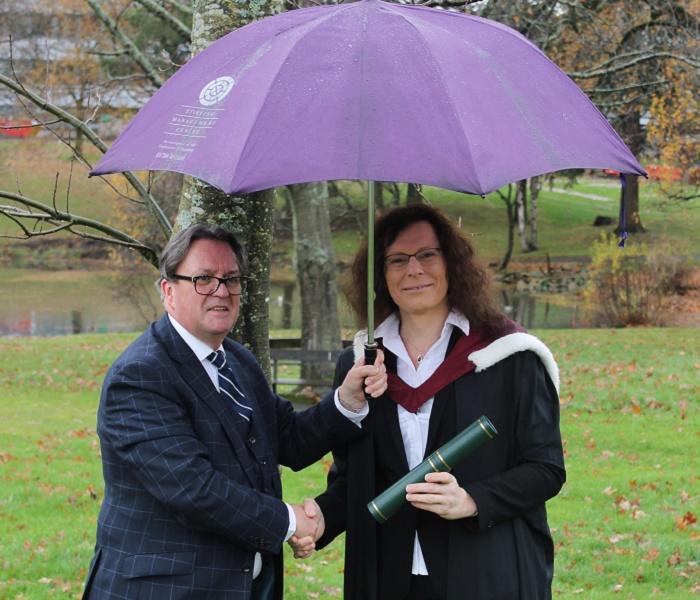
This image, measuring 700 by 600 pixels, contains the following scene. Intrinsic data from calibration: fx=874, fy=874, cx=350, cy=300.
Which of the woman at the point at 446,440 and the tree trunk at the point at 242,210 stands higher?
the tree trunk at the point at 242,210

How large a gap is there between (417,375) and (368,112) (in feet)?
3.41

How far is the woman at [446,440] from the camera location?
2.85 metres

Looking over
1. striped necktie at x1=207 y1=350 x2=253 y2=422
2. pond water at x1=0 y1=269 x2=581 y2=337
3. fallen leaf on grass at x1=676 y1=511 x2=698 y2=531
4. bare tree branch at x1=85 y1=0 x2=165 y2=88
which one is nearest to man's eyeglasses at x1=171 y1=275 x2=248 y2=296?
striped necktie at x1=207 y1=350 x2=253 y2=422

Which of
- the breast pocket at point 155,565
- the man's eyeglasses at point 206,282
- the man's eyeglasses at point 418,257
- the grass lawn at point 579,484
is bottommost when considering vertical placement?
the grass lawn at point 579,484

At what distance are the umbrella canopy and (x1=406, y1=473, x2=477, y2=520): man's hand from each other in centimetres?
97

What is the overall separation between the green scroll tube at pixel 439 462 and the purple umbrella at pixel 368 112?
2.69ft

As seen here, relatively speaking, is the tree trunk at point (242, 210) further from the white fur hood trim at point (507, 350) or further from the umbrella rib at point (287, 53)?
the white fur hood trim at point (507, 350)

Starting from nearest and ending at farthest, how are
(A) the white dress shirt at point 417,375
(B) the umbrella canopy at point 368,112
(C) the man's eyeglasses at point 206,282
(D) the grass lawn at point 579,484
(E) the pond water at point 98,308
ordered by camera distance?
(B) the umbrella canopy at point 368,112
(C) the man's eyeglasses at point 206,282
(A) the white dress shirt at point 417,375
(D) the grass lawn at point 579,484
(E) the pond water at point 98,308

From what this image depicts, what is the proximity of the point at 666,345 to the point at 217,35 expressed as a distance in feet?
45.8

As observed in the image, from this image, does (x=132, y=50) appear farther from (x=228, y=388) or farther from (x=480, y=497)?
(x=480, y=497)

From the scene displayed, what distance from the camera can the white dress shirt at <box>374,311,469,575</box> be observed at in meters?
3.00

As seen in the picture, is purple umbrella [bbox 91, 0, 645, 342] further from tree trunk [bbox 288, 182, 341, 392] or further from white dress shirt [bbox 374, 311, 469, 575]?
tree trunk [bbox 288, 182, 341, 392]

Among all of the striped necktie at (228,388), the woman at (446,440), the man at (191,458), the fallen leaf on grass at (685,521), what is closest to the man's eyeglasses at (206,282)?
the man at (191,458)

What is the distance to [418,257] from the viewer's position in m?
3.11
